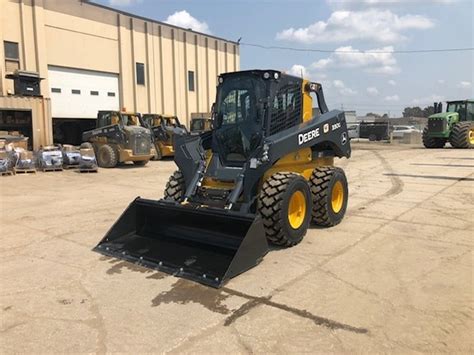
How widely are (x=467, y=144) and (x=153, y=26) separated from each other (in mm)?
19172

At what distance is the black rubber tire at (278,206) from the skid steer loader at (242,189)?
1cm

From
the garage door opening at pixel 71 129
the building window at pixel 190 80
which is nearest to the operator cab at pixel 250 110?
the garage door opening at pixel 71 129

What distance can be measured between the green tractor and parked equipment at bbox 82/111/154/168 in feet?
54.2

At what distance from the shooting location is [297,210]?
5.89 meters

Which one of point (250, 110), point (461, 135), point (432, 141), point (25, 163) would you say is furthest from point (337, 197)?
point (432, 141)

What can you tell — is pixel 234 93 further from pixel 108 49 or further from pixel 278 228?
pixel 108 49

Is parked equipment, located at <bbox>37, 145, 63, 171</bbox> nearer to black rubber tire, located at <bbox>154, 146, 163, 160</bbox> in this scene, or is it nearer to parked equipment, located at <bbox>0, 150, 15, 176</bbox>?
parked equipment, located at <bbox>0, 150, 15, 176</bbox>

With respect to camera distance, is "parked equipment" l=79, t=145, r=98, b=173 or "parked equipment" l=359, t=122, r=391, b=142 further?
"parked equipment" l=359, t=122, r=391, b=142

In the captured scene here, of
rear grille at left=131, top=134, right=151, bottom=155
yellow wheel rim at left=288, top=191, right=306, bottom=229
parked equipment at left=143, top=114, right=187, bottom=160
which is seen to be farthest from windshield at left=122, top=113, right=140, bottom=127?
yellow wheel rim at left=288, top=191, right=306, bottom=229

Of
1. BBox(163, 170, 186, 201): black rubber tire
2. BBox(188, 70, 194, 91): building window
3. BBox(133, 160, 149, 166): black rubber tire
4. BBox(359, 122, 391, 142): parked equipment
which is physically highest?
BBox(188, 70, 194, 91): building window

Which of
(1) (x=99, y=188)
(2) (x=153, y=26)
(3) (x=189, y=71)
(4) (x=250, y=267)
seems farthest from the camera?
(3) (x=189, y=71)

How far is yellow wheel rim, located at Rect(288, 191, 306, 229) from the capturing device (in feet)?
18.7

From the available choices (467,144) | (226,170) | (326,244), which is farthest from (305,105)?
(467,144)

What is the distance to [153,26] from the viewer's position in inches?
1016
